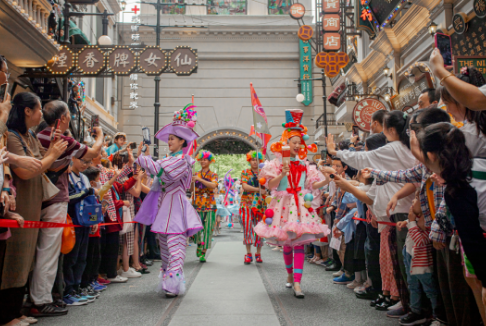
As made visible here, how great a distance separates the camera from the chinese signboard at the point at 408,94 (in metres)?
9.69

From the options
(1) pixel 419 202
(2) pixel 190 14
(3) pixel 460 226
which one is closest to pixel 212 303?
(1) pixel 419 202

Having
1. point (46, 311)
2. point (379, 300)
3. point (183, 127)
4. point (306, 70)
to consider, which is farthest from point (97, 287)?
point (306, 70)

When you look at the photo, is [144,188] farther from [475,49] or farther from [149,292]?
[475,49]

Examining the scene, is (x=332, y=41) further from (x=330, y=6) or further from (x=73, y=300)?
(x=73, y=300)

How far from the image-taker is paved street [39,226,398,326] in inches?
147

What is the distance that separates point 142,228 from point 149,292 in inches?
81.4

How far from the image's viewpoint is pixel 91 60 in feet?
33.9

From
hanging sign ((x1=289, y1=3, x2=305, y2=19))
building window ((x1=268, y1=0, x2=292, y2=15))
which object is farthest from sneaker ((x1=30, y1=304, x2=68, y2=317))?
building window ((x1=268, y1=0, x2=292, y2=15))

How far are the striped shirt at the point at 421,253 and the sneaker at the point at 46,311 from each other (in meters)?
3.17

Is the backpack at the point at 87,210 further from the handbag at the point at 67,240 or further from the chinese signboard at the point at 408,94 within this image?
the chinese signboard at the point at 408,94

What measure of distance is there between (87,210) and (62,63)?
669cm

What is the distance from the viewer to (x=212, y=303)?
440 centimetres

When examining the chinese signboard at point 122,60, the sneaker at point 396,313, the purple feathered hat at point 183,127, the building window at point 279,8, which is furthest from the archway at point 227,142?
the sneaker at point 396,313

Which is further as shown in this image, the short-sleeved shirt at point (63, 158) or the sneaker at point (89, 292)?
the sneaker at point (89, 292)
